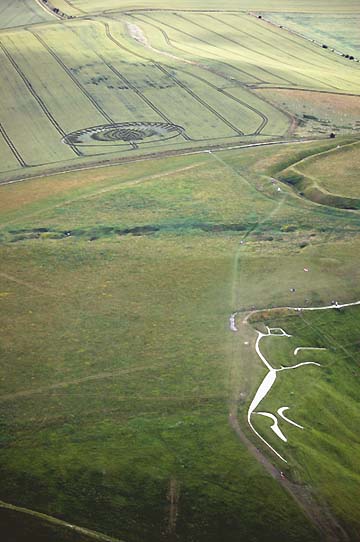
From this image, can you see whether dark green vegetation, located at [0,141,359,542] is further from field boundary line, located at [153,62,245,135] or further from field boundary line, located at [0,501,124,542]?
field boundary line, located at [153,62,245,135]

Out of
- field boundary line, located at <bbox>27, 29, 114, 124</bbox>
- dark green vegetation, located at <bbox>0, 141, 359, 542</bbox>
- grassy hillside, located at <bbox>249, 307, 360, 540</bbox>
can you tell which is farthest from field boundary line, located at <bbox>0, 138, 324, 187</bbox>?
grassy hillside, located at <bbox>249, 307, 360, 540</bbox>

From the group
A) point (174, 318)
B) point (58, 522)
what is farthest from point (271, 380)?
point (58, 522)

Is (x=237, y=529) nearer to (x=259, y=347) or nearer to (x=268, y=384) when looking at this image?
(x=268, y=384)

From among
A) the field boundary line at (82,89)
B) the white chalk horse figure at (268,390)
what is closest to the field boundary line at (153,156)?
the field boundary line at (82,89)

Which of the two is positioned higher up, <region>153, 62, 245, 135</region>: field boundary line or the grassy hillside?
<region>153, 62, 245, 135</region>: field boundary line

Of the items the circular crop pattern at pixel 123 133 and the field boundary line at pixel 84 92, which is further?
the field boundary line at pixel 84 92

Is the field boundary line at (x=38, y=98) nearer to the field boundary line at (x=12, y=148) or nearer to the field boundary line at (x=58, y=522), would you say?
the field boundary line at (x=12, y=148)
